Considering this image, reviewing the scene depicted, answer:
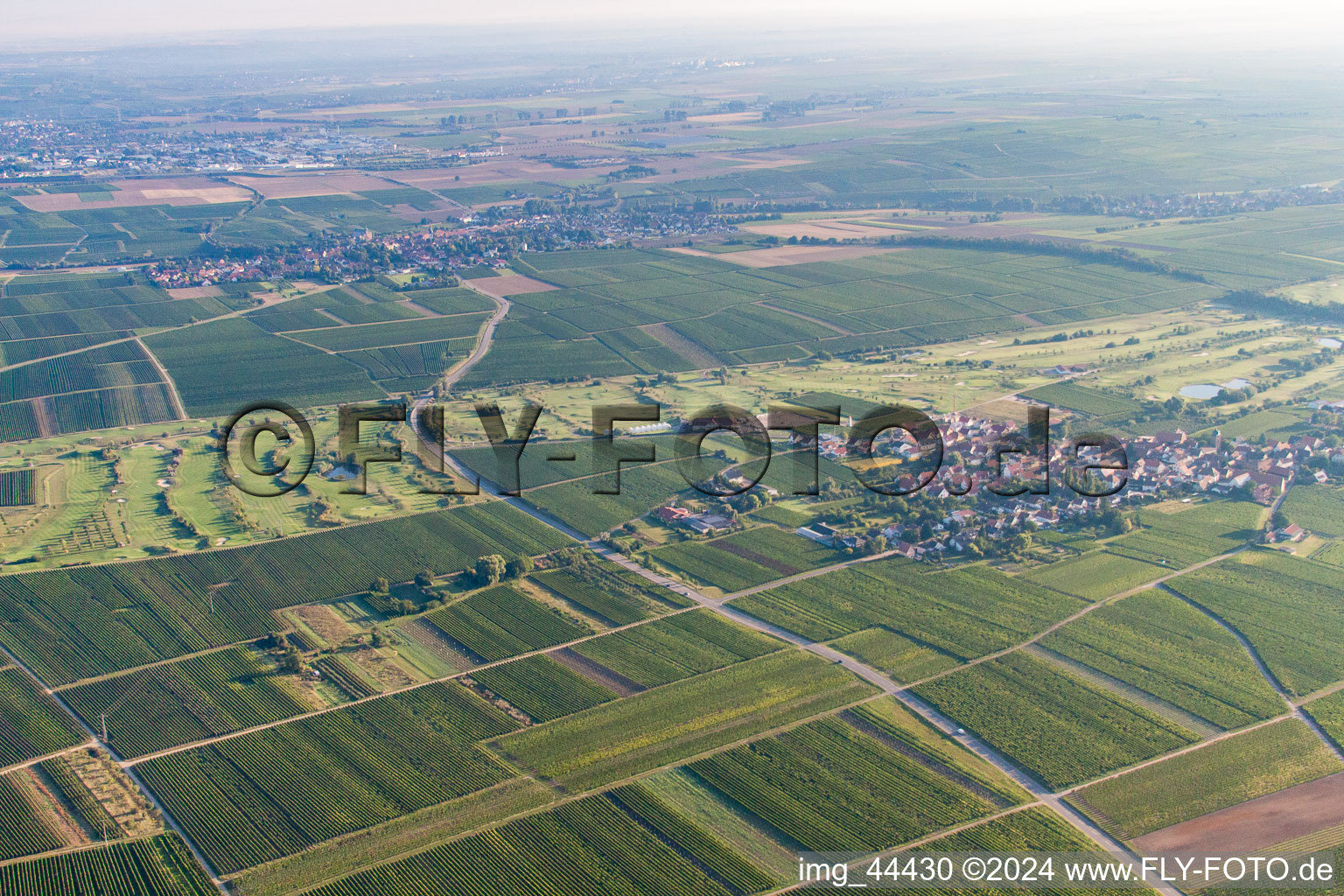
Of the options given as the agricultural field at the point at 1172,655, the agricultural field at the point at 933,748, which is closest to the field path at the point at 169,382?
the agricultural field at the point at 933,748

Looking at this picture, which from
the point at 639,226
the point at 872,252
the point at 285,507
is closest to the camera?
the point at 285,507

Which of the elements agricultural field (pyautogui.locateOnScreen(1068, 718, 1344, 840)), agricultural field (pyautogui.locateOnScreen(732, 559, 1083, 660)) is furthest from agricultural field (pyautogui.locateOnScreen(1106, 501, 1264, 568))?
agricultural field (pyautogui.locateOnScreen(1068, 718, 1344, 840))

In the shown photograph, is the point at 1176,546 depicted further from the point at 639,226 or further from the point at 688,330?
the point at 639,226

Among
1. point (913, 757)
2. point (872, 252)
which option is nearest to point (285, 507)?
point (913, 757)

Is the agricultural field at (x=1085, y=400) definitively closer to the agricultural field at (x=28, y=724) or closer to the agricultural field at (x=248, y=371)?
the agricultural field at (x=248, y=371)

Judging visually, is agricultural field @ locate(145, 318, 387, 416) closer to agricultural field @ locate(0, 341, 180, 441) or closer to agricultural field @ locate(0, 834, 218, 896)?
agricultural field @ locate(0, 341, 180, 441)
